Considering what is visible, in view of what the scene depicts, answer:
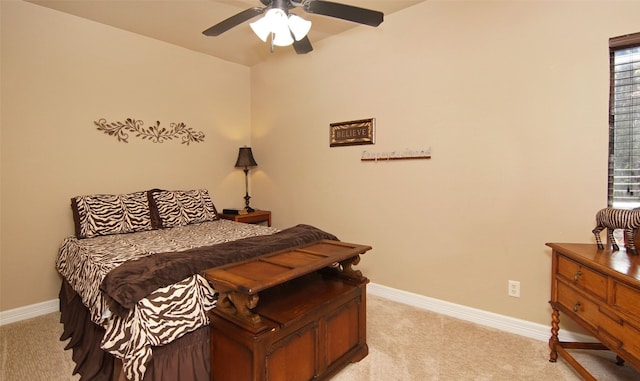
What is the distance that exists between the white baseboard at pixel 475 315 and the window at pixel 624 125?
93 centimetres

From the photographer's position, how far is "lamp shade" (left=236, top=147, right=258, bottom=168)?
396 centimetres

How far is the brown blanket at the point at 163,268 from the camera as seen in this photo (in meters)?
1.45

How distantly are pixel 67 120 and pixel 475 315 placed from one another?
151 inches

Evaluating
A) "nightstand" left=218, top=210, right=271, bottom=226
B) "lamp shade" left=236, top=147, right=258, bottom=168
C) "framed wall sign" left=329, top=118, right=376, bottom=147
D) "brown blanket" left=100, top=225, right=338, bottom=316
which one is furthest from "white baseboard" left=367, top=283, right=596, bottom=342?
"lamp shade" left=236, top=147, right=258, bottom=168

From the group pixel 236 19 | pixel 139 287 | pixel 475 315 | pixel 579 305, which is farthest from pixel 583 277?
pixel 236 19

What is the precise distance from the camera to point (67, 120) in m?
2.82

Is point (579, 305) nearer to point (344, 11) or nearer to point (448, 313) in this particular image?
point (448, 313)

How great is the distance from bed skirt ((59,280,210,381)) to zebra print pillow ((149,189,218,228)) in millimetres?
1017

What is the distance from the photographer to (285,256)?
1.89m

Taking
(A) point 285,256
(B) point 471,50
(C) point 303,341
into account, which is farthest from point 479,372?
(B) point 471,50

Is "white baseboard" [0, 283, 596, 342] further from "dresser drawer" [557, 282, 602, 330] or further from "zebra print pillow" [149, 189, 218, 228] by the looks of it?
"zebra print pillow" [149, 189, 218, 228]

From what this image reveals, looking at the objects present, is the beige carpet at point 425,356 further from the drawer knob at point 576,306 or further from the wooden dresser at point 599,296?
the drawer knob at point 576,306

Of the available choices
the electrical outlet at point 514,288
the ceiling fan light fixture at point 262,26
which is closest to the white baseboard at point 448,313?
the electrical outlet at point 514,288

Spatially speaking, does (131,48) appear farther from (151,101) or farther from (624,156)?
(624,156)
